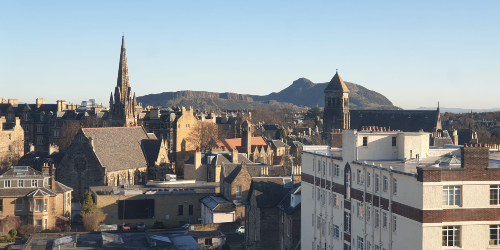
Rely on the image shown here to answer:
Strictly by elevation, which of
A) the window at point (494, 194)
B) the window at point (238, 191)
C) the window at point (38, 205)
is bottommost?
the window at point (38, 205)

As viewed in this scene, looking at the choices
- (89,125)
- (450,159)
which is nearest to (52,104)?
(89,125)

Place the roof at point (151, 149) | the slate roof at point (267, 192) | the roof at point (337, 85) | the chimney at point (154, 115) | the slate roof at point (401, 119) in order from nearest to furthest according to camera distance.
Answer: the slate roof at point (267, 192)
the roof at point (151, 149)
the chimney at point (154, 115)
the slate roof at point (401, 119)
the roof at point (337, 85)

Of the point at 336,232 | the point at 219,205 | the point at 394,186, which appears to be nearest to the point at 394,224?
the point at 394,186

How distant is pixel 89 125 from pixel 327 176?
8582 centimetres

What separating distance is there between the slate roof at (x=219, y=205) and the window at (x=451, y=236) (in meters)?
31.3

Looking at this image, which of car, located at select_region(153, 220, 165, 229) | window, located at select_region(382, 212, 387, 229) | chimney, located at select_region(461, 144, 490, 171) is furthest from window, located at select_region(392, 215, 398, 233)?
car, located at select_region(153, 220, 165, 229)

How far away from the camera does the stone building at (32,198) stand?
202 ft

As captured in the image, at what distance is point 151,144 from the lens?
Answer: 88125 millimetres

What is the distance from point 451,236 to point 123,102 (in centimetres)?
9152

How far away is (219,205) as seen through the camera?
198ft

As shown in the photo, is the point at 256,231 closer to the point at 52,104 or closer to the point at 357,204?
the point at 357,204

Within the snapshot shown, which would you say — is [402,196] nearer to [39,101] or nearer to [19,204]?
[19,204]

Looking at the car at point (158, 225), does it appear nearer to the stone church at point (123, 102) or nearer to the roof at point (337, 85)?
the stone church at point (123, 102)

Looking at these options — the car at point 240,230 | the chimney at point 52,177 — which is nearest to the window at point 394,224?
the car at point 240,230
